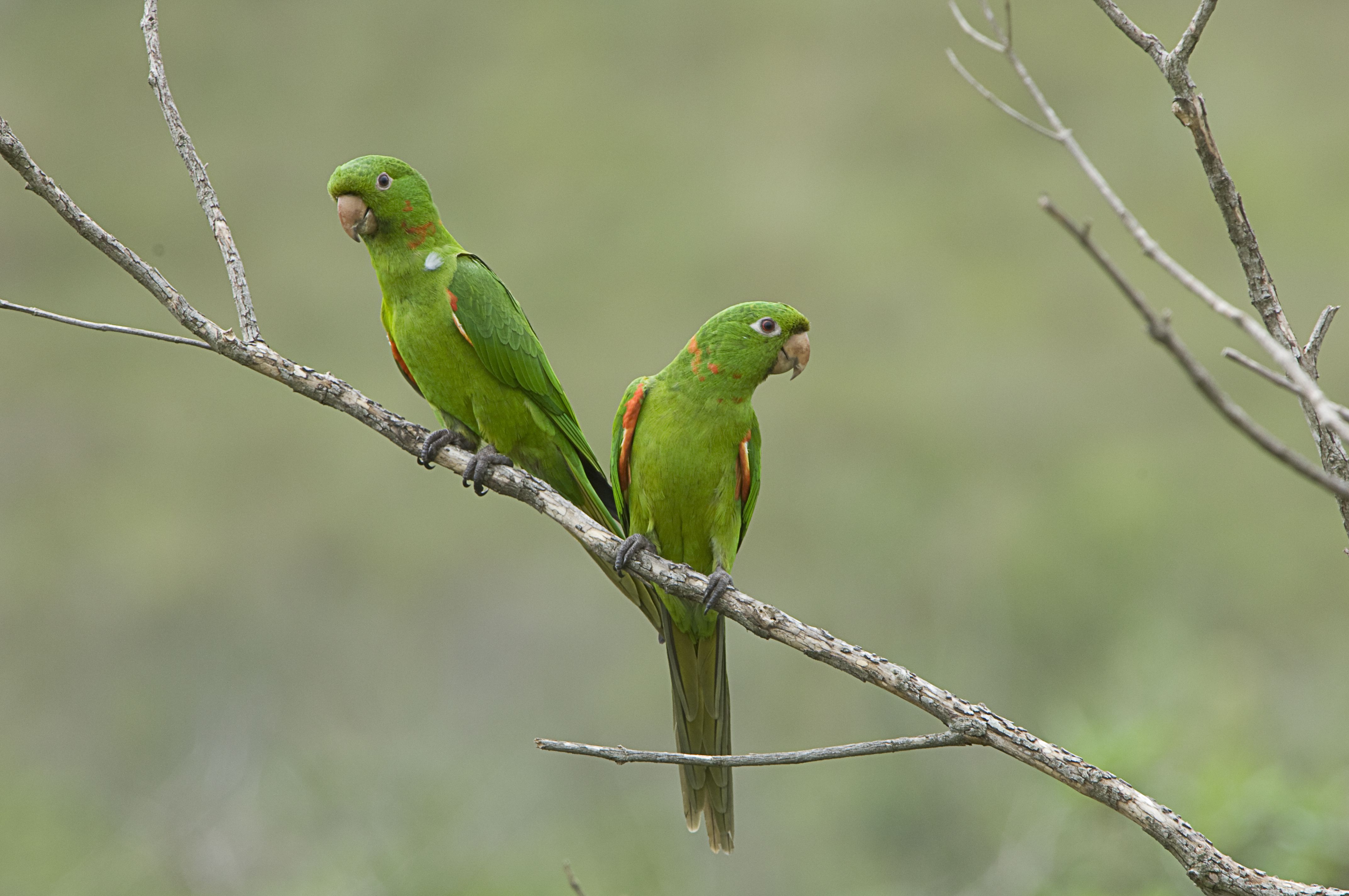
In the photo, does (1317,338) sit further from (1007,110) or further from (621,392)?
(621,392)

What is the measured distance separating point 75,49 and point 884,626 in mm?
11215

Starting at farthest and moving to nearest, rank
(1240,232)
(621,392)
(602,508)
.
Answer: (621,392)
(602,508)
(1240,232)

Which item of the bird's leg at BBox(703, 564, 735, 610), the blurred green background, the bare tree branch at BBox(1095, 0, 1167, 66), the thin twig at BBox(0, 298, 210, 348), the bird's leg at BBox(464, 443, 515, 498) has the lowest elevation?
the thin twig at BBox(0, 298, 210, 348)

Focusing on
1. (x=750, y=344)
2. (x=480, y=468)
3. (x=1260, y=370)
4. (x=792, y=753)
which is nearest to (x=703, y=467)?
(x=750, y=344)

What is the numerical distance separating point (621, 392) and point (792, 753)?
1067 centimetres

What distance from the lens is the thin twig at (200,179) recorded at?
82.0 inches

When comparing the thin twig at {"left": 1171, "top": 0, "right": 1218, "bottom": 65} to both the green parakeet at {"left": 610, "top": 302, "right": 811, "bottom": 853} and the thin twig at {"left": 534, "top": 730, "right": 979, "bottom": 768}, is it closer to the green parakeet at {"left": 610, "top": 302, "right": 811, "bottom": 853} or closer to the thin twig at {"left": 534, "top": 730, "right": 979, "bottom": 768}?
the thin twig at {"left": 534, "top": 730, "right": 979, "bottom": 768}

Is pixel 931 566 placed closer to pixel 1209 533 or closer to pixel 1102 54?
pixel 1209 533

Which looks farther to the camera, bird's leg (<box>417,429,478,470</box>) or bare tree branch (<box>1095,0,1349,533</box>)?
bird's leg (<box>417,429,478,470</box>)

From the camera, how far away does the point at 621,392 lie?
1211 cm

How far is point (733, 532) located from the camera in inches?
108

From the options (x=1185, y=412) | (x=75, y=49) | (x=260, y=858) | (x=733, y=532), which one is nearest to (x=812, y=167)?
(x=1185, y=412)

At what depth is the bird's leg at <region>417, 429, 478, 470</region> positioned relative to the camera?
2.59m

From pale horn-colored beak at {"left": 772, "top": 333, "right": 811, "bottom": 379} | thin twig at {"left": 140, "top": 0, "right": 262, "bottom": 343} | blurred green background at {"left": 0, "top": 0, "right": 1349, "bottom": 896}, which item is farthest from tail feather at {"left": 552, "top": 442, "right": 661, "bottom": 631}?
blurred green background at {"left": 0, "top": 0, "right": 1349, "bottom": 896}
